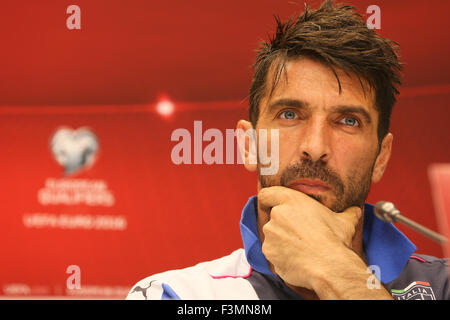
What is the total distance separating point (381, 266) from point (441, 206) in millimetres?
307

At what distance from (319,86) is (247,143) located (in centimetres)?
24

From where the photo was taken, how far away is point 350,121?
0.96 m

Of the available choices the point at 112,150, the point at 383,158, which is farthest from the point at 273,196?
the point at 112,150

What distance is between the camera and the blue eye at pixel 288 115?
0.96m

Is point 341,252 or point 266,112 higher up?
point 266,112

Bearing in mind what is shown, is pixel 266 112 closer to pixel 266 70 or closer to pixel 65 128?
pixel 266 70

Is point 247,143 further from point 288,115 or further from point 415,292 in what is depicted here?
point 415,292

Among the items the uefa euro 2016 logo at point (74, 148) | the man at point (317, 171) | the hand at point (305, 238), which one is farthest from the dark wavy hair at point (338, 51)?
the uefa euro 2016 logo at point (74, 148)

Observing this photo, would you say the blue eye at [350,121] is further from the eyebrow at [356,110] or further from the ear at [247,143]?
the ear at [247,143]

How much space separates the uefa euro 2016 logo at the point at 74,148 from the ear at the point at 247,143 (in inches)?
17.0

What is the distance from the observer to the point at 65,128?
1259 mm
